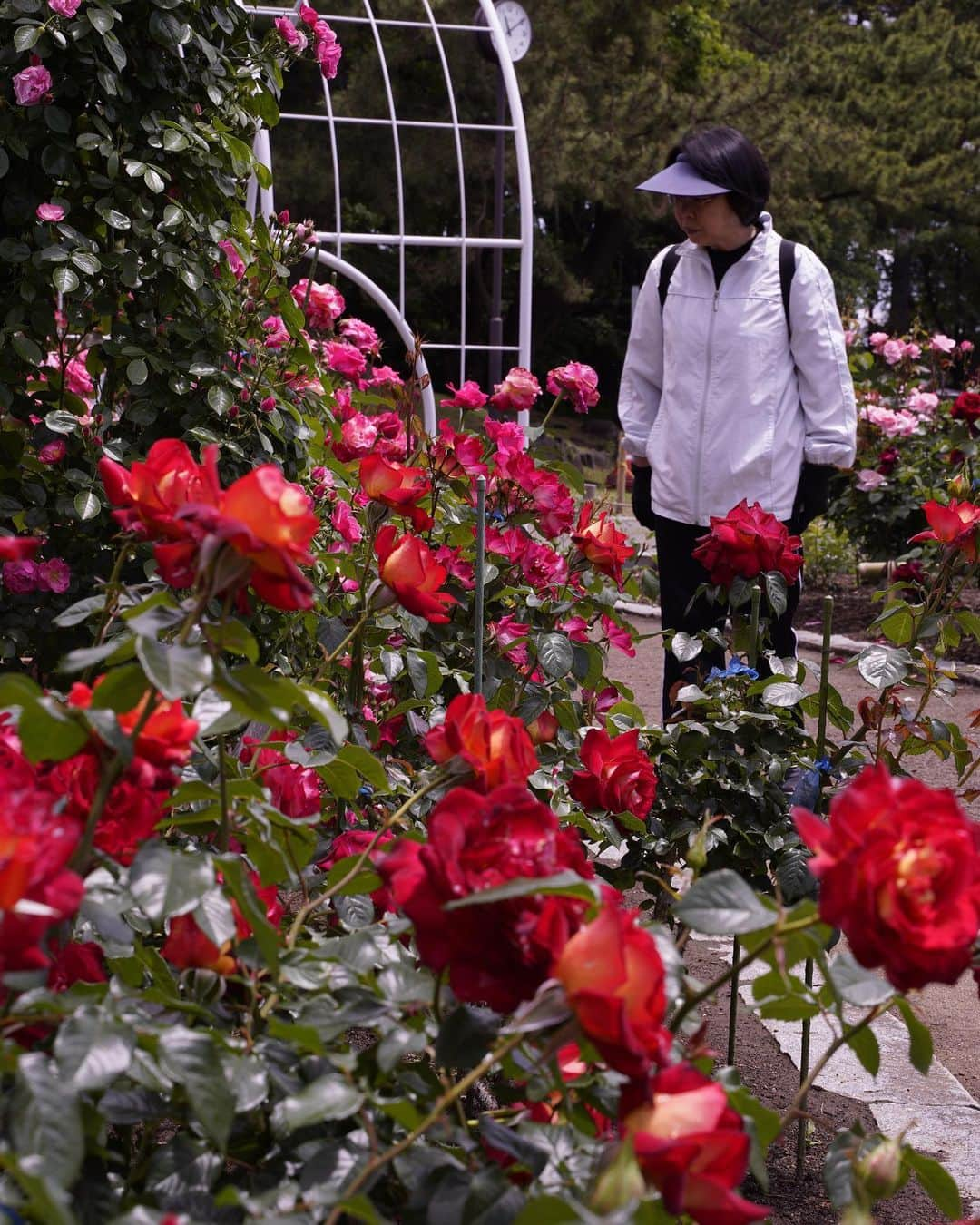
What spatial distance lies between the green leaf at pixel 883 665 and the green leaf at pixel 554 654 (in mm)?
356

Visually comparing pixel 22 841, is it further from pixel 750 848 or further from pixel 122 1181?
pixel 750 848

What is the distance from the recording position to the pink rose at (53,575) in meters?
1.99

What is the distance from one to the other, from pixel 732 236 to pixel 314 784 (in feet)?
6.62

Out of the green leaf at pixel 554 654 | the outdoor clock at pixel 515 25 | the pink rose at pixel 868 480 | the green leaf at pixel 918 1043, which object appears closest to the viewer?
the green leaf at pixel 918 1043

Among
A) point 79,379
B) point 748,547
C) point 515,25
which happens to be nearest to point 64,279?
point 79,379

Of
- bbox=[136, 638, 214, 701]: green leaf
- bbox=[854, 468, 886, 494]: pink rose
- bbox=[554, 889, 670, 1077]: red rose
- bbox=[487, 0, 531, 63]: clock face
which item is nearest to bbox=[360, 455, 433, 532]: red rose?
bbox=[136, 638, 214, 701]: green leaf

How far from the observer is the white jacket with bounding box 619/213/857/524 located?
296 centimetres

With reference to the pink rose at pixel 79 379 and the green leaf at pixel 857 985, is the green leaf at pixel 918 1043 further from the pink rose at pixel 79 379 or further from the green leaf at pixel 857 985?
the pink rose at pixel 79 379

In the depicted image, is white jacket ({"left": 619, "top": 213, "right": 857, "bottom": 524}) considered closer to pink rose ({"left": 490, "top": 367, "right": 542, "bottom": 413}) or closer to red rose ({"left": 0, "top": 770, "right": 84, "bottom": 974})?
pink rose ({"left": 490, "top": 367, "right": 542, "bottom": 413})

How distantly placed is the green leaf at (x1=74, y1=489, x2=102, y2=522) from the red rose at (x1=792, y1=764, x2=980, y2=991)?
1.47 metres

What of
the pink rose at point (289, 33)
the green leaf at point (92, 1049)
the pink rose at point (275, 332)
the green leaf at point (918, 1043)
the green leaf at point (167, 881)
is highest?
the pink rose at point (289, 33)

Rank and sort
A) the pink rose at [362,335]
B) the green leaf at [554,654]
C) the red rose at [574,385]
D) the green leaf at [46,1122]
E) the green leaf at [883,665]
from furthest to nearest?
the pink rose at [362,335] < the red rose at [574,385] < the green leaf at [554,654] < the green leaf at [883,665] < the green leaf at [46,1122]

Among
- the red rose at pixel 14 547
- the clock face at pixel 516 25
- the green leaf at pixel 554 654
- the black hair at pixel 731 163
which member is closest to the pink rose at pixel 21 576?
the green leaf at pixel 554 654

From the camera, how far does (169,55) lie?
6.59ft
